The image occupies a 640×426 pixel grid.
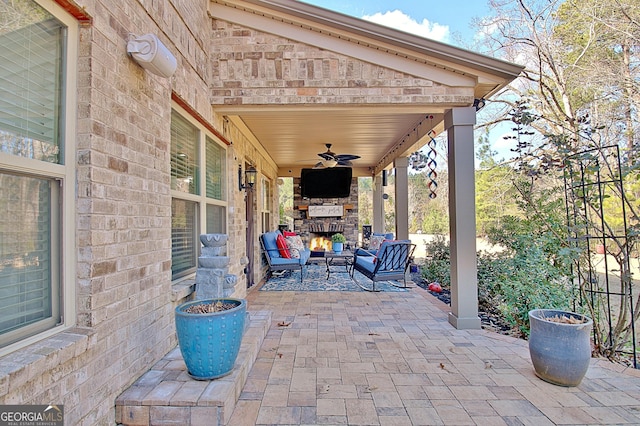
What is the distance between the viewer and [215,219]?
3.94 metres

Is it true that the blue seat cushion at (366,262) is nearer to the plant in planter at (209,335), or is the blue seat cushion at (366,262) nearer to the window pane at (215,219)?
the window pane at (215,219)

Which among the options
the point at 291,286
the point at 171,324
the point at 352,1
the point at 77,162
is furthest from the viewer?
the point at 352,1

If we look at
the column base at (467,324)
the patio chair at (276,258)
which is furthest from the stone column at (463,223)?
the patio chair at (276,258)

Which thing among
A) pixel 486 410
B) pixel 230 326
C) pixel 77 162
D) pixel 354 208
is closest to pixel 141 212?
pixel 77 162

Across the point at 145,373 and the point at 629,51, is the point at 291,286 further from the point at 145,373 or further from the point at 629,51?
the point at 629,51

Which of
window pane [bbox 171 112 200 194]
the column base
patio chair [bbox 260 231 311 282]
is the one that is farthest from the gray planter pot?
patio chair [bbox 260 231 311 282]

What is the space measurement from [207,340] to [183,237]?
1350 mm

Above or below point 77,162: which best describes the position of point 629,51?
above

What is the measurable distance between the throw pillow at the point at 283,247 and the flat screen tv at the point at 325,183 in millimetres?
3348

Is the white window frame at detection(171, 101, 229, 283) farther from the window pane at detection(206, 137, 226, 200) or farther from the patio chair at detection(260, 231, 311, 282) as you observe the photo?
the patio chair at detection(260, 231, 311, 282)

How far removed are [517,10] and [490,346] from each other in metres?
7.55

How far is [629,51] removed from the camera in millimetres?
6172

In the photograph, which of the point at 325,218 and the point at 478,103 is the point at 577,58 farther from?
the point at 325,218

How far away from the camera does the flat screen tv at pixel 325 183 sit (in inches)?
373
